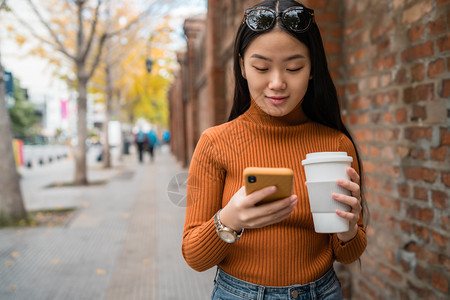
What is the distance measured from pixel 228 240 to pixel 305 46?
2.23ft

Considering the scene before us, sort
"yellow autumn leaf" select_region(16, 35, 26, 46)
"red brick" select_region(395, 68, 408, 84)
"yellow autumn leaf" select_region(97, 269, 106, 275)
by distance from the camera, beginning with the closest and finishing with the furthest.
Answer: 1. "red brick" select_region(395, 68, 408, 84)
2. "yellow autumn leaf" select_region(97, 269, 106, 275)
3. "yellow autumn leaf" select_region(16, 35, 26, 46)

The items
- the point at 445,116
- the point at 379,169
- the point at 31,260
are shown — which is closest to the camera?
Result: the point at 445,116

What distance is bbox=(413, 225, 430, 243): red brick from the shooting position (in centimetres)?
223

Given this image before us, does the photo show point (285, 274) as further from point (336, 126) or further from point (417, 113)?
point (417, 113)

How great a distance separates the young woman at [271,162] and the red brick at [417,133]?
3.35 feet

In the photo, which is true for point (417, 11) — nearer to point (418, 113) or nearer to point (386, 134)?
point (418, 113)

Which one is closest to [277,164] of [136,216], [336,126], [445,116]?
[336,126]

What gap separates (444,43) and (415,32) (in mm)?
272

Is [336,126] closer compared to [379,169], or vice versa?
[336,126]

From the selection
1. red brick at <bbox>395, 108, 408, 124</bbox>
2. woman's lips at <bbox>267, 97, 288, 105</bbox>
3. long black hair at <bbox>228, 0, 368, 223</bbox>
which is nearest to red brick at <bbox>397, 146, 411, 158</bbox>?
red brick at <bbox>395, 108, 408, 124</bbox>

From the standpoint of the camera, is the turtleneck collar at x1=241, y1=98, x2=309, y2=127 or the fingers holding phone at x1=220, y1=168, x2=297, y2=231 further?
the turtleneck collar at x1=241, y1=98, x2=309, y2=127

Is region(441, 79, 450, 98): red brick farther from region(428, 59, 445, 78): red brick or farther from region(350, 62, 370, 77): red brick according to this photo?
region(350, 62, 370, 77): red brick

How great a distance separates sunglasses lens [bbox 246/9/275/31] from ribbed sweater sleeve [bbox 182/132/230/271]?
408 millimetres

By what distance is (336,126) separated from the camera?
1.45 meters
